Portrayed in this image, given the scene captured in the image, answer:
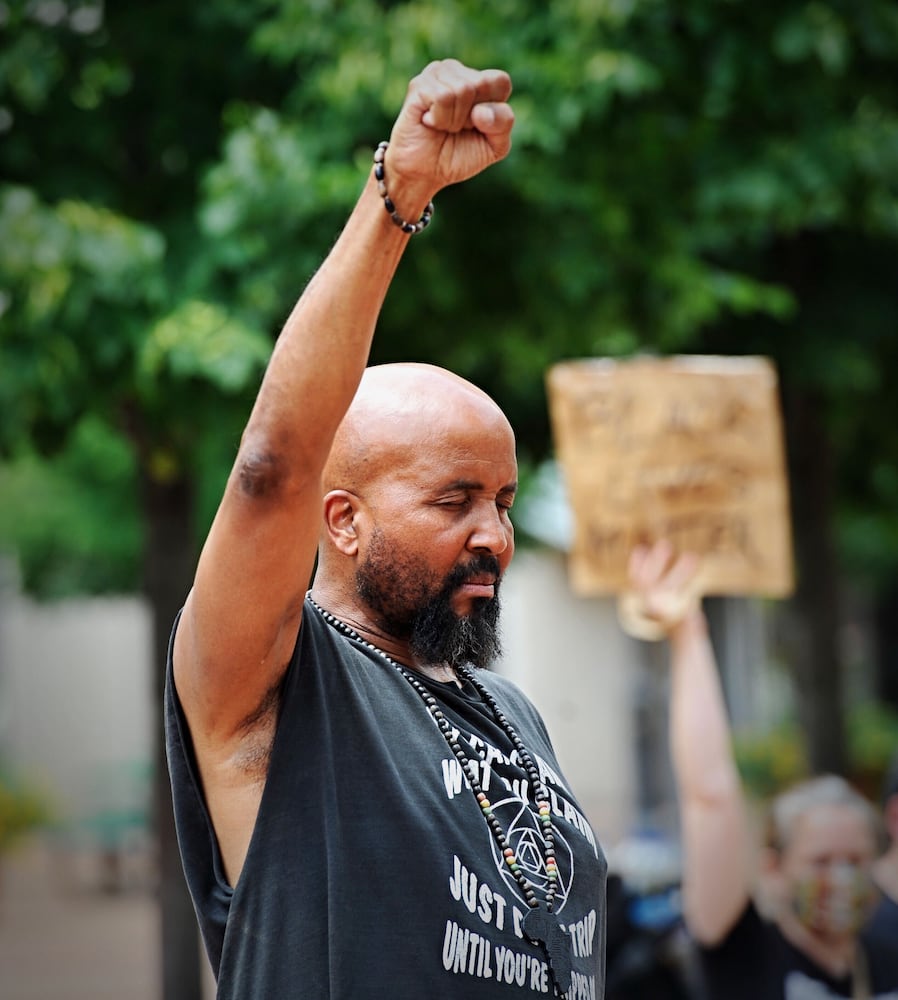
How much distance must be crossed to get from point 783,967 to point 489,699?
5.62 ft

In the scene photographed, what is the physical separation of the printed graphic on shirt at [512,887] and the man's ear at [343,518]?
29cm

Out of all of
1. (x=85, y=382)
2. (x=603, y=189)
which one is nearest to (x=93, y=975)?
(x=85, y=382)

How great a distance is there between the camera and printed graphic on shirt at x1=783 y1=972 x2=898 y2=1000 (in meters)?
3.69

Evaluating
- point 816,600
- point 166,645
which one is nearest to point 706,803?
point 166,645

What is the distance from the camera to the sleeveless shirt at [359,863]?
6.24 ft

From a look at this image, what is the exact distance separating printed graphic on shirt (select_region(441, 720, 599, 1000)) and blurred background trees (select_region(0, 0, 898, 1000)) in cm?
283

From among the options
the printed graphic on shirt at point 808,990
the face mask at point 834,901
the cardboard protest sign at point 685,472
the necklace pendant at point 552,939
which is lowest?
the printed graphic on shirt at point 808,990

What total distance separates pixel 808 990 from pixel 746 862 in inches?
12.5

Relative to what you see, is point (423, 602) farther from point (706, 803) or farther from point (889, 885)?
point (889, 885)

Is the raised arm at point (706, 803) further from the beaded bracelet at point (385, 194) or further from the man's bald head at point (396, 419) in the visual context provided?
the beaded bracelet at point (385, 194)

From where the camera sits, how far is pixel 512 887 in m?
2.01

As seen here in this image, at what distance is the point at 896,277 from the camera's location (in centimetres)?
746

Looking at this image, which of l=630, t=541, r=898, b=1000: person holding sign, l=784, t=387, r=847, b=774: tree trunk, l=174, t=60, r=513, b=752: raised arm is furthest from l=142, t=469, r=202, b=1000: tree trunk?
l=174, t=60, r=513, b=752: raised arm

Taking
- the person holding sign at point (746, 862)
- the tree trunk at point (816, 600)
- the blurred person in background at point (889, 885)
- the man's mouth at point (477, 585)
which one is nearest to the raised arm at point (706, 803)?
the person holding sign at point (746, 862)
